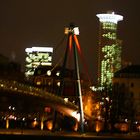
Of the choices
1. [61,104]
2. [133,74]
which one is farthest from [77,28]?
[133,74]

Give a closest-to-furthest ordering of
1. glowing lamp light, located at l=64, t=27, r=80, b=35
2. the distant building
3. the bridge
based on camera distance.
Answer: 1. the bridge
2. glowing lamp light, located at l=64, t=27, r=80, b=35
3. the distant building

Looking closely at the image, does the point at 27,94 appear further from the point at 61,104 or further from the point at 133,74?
the point at 133,74

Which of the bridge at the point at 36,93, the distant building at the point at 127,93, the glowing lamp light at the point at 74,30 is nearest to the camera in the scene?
the bridge at the point at 36,93

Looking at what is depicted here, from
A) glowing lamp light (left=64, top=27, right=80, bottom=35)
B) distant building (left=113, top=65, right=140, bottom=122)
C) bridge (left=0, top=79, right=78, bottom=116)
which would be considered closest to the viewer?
bridge (left=0, top=79, right=78, bottom=116)

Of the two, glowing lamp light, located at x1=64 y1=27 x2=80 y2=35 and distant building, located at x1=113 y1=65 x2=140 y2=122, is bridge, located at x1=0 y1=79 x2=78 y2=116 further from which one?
distant building, located at x1=113 y1=65 x2=140 y2=122

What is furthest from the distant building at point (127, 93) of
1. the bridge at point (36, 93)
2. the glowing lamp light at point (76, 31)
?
the glowing lamp light at point (76, 31)

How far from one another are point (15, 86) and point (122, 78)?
78.2 m

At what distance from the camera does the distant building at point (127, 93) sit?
95.6 meters

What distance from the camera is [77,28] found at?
8075 centimetres

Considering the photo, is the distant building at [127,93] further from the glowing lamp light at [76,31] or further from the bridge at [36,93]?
the glowing lamp light at [76,31]

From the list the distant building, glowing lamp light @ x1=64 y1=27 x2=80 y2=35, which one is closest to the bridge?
Result: glowing lamp light @ x1=64 y1=27 x2=80 y2=35

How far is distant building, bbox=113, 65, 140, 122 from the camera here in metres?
95.6

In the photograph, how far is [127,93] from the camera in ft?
360

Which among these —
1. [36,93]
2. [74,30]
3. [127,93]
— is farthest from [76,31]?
[127,93]
